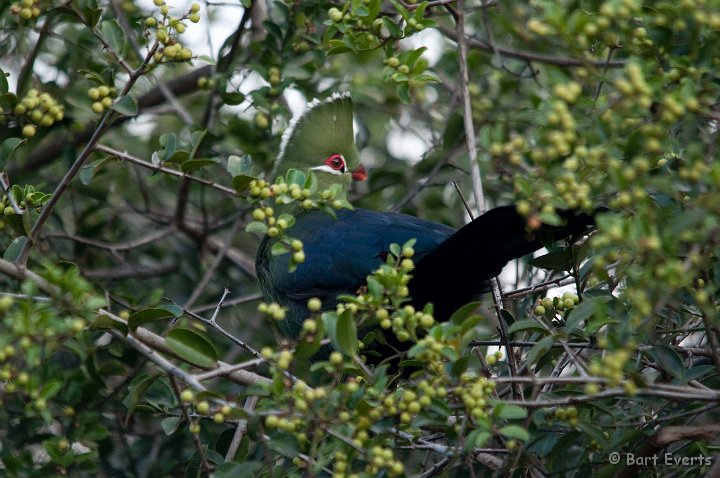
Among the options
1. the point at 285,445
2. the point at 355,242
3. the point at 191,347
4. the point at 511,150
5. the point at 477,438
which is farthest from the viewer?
the point at 355,242

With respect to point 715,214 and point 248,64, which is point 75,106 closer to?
point 248,64

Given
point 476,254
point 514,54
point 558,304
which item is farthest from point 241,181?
point 514,54

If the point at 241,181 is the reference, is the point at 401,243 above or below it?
below

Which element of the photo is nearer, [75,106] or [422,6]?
[422,6]

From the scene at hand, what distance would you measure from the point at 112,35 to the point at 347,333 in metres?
1.16

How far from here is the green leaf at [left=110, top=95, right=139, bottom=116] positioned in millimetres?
2328

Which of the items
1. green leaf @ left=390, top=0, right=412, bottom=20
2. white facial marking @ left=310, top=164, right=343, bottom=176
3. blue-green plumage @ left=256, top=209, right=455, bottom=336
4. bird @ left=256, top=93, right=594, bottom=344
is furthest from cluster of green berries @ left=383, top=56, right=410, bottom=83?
white facial marking @ left=310, top=164, right=343, bottom=176

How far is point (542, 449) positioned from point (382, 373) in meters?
0.59

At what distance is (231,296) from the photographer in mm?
4570

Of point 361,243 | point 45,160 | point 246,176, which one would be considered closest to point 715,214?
point 246,176

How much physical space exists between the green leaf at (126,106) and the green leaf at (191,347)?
1.97 ft

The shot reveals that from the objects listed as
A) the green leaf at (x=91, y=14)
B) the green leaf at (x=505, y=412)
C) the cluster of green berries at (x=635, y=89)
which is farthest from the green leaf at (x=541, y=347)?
the green leaf at (x=91, y=14)

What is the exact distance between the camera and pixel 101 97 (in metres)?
2.49

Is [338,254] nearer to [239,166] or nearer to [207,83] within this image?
[207,83]
